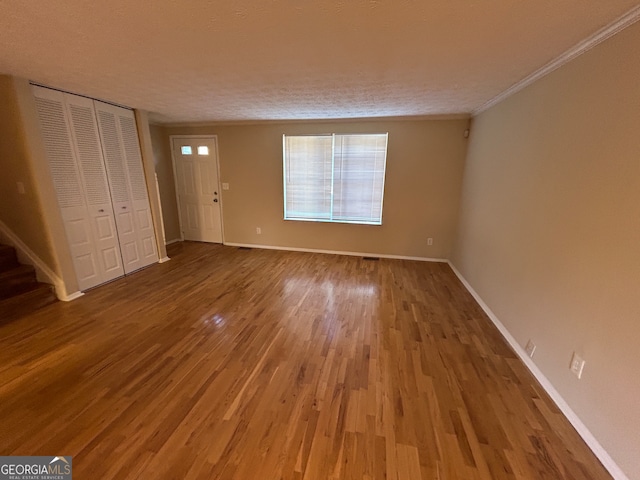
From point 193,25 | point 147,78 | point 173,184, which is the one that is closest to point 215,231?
point 173,184

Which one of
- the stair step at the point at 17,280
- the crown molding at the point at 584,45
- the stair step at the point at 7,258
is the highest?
the crown molding at the point at 584,45

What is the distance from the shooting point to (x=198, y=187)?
17.7ft

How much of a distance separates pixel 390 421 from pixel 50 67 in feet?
12.5

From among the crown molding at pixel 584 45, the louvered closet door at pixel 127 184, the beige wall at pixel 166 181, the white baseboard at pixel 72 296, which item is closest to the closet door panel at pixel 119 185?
the louvered closet door at pixel 127 184

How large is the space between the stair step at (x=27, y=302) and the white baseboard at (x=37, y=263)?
84 millimetres

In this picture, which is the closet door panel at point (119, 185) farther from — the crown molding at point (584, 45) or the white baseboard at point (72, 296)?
the crown molding at point (584, 45)

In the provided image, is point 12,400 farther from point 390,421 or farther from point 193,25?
point 193,25

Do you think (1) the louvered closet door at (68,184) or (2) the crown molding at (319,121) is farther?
(2) the crown molding at (319,121)

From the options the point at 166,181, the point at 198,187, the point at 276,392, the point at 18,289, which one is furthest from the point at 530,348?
the point at 166,181

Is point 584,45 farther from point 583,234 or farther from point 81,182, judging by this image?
point 81,182

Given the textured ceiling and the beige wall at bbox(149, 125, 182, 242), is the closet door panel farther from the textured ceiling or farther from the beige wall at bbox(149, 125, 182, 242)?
the beige wall at bbox(149, 125, 182, 242)

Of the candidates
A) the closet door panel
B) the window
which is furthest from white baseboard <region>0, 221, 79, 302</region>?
the window

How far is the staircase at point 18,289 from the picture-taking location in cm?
285

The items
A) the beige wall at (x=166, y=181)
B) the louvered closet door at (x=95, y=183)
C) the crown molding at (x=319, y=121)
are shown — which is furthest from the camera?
the beige wall at (x=166, y=181)
